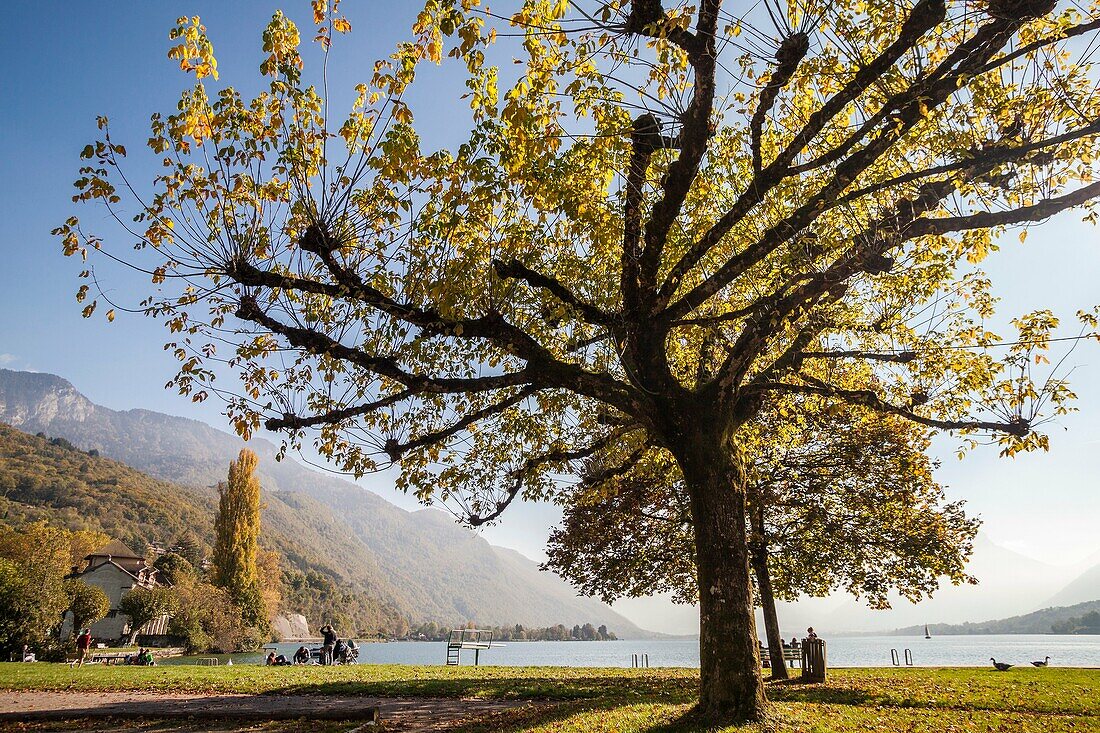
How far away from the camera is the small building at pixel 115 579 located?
5166 cm

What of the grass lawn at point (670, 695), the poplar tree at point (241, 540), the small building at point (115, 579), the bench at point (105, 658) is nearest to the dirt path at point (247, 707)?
the grass lawn at point (670, 695)

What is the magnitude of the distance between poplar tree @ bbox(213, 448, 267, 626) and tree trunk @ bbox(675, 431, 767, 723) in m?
54.0

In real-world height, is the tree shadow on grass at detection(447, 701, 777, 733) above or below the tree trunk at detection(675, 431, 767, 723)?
below

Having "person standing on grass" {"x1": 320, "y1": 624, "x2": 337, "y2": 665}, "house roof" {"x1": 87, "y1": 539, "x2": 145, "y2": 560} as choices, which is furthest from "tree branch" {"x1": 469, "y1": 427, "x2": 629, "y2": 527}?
"house roof" {"x1": 87, "y1": 539, "x2": 145, "y2": 560}

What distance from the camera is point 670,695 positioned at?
43.2ft

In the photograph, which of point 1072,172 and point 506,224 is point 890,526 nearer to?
point 1072,172

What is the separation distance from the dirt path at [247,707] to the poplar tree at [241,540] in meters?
42.0

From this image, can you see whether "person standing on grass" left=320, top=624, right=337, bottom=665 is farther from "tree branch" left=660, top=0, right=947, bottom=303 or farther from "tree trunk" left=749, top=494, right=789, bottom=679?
"tree branch" left=660, top=0, right=947, bottom=303

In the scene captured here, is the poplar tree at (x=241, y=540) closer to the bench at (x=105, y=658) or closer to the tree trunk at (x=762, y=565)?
the bench at (x=105, y=658)

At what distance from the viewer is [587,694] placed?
1434 centimetres

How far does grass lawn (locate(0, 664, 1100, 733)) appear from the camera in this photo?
360 inches

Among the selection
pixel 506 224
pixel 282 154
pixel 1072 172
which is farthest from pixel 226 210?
pixel 1072 172

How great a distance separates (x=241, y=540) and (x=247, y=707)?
49736mm

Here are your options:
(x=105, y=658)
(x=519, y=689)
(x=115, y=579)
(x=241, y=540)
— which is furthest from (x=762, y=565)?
(x=115, y=579)
